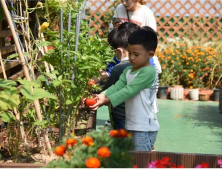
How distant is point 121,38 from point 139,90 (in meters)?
0.79

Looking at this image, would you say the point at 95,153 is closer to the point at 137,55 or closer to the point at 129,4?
the point at 137,55

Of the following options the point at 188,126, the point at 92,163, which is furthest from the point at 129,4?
the point at 92,163

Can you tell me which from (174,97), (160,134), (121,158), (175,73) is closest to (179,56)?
(175,73)

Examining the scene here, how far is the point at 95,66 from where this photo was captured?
2.89 m

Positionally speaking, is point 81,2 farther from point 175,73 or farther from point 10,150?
point 175,73

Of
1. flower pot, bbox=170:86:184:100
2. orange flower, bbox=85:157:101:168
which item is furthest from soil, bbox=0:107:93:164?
flower pot, bbox=170:86:184:100

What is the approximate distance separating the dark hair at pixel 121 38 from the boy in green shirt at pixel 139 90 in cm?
59

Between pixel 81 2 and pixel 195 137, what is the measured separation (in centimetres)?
208

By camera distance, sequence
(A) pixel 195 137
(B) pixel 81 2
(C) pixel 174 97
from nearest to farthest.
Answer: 1. (B) pixel 81 2
2. (A) pixel 195 137
3. (C) pixel 174 97

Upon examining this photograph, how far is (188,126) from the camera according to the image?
18.2 ft

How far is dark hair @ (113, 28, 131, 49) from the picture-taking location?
3320mm

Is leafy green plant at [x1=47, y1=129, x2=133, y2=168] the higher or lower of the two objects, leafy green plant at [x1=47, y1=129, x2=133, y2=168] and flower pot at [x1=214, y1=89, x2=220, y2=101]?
the higher

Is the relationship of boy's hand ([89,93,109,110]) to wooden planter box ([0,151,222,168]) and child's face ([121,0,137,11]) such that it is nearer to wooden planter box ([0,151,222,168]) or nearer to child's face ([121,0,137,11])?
wooden planter box ([0,151,222,168])

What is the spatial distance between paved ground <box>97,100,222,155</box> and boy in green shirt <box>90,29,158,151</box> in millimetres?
1662
